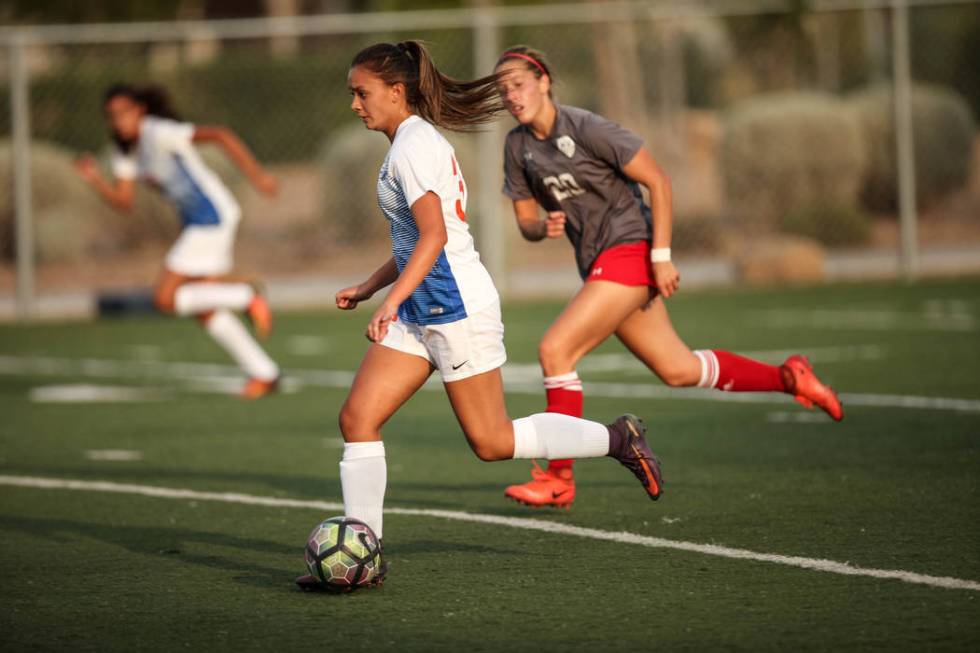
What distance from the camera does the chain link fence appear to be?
20250mm

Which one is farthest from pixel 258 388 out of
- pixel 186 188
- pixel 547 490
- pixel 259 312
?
pixel 547 490

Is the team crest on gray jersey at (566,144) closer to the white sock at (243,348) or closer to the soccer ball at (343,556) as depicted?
the soccer ball at (343,556)

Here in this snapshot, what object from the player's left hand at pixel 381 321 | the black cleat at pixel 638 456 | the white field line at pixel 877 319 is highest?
the player's left hand at pixel 381 321

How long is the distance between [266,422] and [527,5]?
21.4 m

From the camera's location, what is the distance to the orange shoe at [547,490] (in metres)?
7.19

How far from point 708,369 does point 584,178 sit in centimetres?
111

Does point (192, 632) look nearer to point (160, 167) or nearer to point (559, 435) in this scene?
point (559, 435)

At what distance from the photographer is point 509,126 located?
2256 cm

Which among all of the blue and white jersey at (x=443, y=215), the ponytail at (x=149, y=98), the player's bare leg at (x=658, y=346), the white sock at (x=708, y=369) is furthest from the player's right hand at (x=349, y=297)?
the ponytail at (x=149, y=98)

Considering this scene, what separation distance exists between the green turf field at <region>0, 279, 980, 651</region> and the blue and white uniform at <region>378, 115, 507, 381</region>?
83cm

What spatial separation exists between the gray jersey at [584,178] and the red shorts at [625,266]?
0.04m

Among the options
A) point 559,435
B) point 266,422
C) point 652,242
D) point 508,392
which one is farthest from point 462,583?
point 508,392

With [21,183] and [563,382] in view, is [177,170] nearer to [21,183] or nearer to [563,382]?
[563,382]

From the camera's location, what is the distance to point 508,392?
1178 cm
